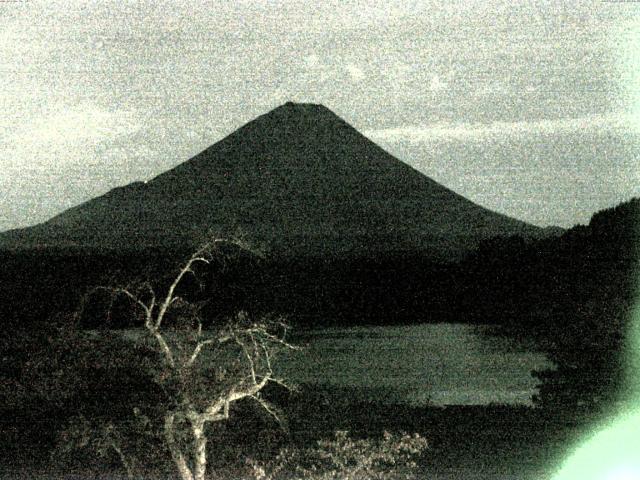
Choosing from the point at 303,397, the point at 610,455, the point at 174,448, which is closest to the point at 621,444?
the point at 610,455

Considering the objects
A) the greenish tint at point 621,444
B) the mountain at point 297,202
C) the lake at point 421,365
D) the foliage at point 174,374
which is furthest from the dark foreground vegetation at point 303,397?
the mountain at point 297,202

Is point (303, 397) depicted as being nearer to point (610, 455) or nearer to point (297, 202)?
point (610, 455)

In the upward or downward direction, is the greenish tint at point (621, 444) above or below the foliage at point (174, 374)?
below

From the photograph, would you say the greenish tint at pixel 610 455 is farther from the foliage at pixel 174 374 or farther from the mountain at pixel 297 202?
the mountain at pixel 297 202

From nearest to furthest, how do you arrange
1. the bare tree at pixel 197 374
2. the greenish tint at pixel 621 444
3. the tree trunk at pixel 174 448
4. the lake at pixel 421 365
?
the bare tree at pixel 197 374 < the tree trunk at pixel 174 448 < the greenish tint at pixel 621 444 < the lake at pixel 421 365

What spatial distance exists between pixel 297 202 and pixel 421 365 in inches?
3570

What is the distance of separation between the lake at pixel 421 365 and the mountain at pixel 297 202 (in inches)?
2192

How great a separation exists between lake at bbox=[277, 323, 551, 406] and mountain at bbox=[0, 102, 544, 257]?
55.7 m

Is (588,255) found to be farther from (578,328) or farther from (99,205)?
(99,205)

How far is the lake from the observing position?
24375mm

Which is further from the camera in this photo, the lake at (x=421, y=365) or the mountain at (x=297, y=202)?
the mountain at (x=297, y=202)

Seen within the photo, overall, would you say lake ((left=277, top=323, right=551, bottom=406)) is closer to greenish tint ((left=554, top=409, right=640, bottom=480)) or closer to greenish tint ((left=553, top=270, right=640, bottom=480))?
greenish tint ((left=553, top=270, right=640, bottom=480))

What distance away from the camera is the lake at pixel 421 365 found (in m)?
24.4

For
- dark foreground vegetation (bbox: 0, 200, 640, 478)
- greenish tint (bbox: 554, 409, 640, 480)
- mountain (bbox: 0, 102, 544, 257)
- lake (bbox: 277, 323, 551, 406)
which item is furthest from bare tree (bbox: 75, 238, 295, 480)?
mountain (bbox: 0, 102, 544, 257)
